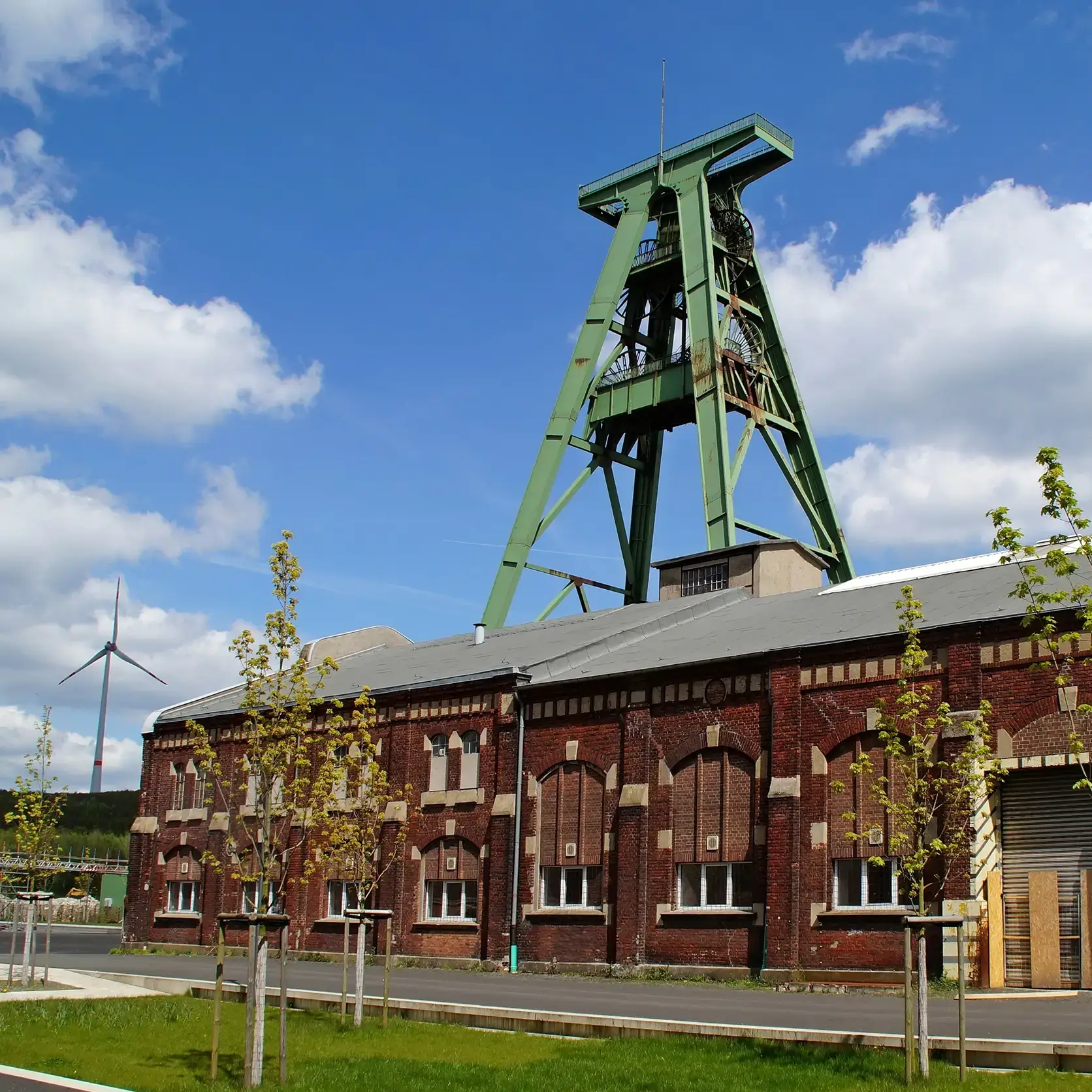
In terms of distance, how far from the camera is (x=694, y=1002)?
22297 mm

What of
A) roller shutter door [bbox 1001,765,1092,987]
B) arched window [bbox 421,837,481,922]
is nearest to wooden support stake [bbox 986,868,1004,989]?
roller shutter door [bbox 1001,765,1092,987]

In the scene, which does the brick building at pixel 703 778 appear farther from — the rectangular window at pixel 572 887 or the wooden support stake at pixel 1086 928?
the wooden support stake at pixel 1086 928

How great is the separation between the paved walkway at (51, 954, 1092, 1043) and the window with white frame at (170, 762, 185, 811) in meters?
12.8

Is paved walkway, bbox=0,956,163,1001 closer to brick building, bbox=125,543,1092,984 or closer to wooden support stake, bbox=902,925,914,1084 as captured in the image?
brick building, bbox=125,543,1092,984

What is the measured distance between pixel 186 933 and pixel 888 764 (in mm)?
26457

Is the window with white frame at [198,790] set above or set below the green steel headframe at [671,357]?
below

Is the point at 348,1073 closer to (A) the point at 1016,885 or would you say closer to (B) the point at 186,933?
(A) the point at 1016,885

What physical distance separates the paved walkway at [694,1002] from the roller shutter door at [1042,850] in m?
2.06

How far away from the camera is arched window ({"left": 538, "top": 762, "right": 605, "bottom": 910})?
32.2 metres

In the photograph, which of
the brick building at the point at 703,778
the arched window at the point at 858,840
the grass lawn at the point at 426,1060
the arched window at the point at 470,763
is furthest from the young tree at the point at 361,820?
the arched window at the point at 858,840

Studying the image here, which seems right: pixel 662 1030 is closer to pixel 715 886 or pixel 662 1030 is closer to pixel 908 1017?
pixel 908 1017

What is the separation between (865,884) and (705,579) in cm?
1517

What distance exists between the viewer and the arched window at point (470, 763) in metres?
35.9

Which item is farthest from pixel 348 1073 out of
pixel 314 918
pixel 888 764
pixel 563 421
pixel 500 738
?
pixel 563 421
